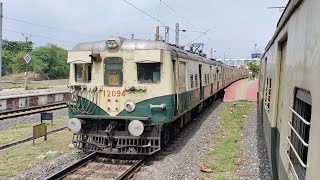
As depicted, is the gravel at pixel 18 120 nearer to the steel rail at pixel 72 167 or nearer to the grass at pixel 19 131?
the grass at pixel 19 131

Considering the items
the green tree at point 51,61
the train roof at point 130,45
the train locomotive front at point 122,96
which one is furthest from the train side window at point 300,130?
the green tree at point 51,61

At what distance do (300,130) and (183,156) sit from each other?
640 cm

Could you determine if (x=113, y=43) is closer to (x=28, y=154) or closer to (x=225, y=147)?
(x=28, y=154)

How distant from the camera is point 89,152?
372 inches

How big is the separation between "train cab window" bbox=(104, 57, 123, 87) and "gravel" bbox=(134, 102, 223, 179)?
2.19 m

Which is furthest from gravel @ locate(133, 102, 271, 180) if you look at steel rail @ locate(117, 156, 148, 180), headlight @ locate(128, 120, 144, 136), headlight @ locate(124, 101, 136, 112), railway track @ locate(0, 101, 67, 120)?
railway track @ locate(0, 101, 67, 120)

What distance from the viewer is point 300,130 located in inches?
118

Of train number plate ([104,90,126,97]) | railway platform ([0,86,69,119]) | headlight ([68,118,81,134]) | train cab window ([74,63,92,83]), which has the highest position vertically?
train cab window ([74,63,92,83])

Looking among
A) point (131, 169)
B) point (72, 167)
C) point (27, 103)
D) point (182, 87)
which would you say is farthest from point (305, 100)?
point (27, 103)

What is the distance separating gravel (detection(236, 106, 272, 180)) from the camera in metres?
7.84

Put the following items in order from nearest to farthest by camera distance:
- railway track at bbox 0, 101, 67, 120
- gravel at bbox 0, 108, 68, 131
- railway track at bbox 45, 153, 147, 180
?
railway track at bbox 45, 153, 147, 180, gravel at bbox 0, 108, 68, 131, railway track at bbox 0, 101, 67, 120

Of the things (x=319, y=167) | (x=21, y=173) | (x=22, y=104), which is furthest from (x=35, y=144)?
(x=22, y=104)

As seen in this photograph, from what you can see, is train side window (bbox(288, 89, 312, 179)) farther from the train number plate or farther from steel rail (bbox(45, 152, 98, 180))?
the train number plate

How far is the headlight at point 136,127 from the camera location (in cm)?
845
